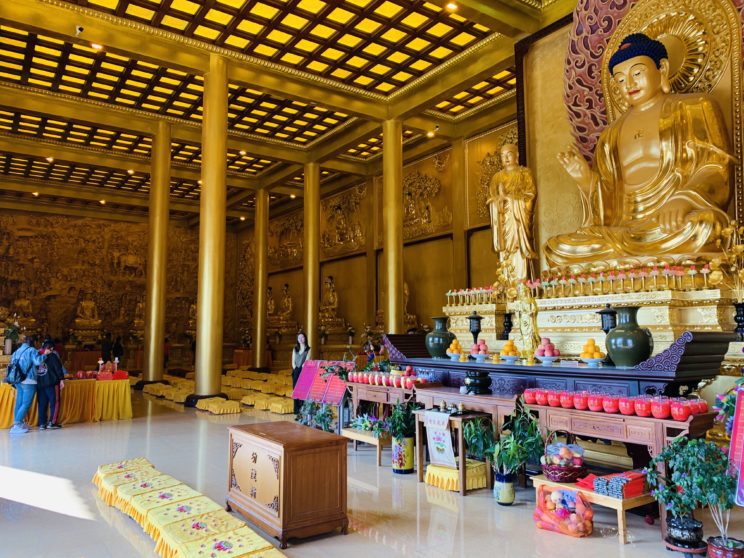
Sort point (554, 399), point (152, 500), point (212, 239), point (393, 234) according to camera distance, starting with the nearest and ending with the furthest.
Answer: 1. point (152, 500)
2. point (554, 399)
3. point (212, 239)
4. point (393, 234)

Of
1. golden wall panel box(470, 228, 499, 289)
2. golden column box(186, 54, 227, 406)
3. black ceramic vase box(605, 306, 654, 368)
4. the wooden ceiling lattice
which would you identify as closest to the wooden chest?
black ceramic vase box(605, 306, 654, 368)

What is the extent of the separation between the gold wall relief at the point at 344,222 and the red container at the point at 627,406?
13.0m

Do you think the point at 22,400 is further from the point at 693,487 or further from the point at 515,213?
the point at 693,487

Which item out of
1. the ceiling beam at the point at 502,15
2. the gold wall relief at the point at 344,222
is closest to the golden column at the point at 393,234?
the ceiling beam at the point at 502,15

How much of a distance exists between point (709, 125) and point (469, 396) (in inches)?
175

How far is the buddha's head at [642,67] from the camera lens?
6629 mm

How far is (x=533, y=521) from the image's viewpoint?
11.3 ft

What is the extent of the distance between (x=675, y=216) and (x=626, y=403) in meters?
3.52

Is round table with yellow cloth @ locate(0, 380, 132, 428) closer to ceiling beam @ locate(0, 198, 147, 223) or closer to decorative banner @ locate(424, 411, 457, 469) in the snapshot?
decorative banner @ locate(424, 411, 457, 469)

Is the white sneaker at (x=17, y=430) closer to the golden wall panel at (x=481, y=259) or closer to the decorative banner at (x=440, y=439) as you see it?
the decorative banner at (x=440, y=439)

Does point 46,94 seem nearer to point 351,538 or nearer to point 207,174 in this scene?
point 207,174

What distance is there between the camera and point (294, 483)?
10.3 feet

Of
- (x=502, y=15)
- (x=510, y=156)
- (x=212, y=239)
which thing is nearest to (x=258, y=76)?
(x=212, y=239)

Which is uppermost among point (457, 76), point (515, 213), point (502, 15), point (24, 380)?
point (502, 15)
